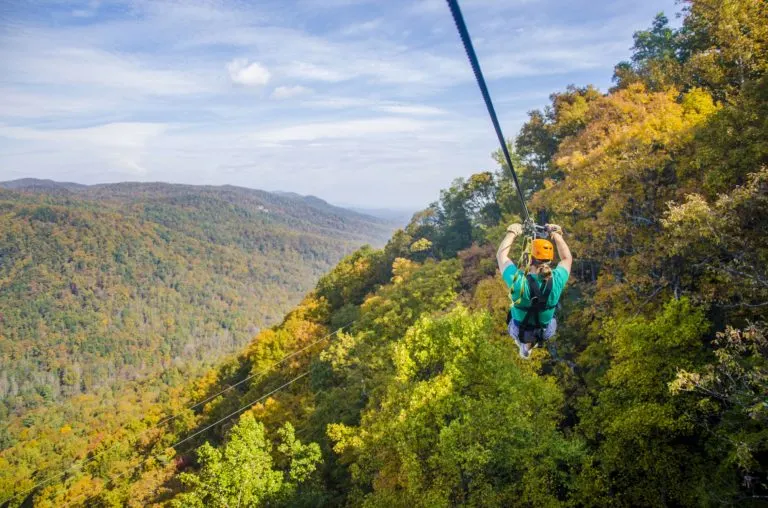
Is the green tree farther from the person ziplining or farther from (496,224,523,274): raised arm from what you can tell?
(496,224,523,274): raised arm

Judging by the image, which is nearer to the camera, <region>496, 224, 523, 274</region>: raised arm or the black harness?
the black harness

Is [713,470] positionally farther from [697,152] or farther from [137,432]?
[137,432]

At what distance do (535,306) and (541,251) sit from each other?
0.98m

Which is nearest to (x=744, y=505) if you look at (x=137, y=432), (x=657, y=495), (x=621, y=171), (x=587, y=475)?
(x=657, y=495)

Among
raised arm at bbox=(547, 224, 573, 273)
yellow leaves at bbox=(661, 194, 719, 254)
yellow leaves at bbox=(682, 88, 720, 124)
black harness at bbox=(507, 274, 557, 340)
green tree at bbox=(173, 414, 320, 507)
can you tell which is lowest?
green tree at bbox=(173, 414, 320, 507)

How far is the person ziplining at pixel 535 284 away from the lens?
19.4ft

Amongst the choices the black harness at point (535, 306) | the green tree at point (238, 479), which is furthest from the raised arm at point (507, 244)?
the green tree at point (238, 479)

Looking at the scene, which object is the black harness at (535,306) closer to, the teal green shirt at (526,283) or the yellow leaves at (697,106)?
the teal green shirt at (526,283)

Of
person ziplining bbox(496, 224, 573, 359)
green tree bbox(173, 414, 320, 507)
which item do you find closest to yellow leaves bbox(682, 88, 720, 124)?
person ziplining bbox(496, 224, 573, 359)

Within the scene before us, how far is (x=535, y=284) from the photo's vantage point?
5984 mm

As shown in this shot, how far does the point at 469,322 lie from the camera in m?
18.3

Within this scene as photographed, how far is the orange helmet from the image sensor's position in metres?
5.61

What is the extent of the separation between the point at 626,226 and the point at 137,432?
7075 cm

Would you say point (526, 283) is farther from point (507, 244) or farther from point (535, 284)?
point (507, 244)
